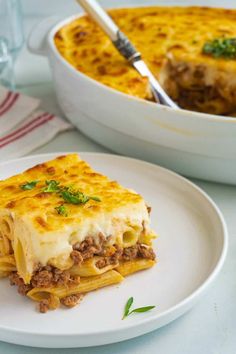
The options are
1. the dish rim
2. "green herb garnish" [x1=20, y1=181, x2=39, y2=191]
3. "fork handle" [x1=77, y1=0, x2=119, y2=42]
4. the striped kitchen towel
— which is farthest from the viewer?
"fork handle" [x1=77, y1=0, x2=119, y2=42]

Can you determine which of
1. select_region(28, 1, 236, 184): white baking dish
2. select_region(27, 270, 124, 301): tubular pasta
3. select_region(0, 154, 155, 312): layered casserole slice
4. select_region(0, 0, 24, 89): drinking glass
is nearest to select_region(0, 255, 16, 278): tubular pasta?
select_region(0, 154, 155, 312): layered casserole slice

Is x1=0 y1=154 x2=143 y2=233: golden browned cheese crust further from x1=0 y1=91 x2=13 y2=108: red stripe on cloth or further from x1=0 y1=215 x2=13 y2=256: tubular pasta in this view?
x1=0 y1=91 x2=13 y2=108: red stripe on cloth

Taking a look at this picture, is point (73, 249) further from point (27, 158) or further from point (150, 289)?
point (27, 158)

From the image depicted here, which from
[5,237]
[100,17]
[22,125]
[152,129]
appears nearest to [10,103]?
[22,125]

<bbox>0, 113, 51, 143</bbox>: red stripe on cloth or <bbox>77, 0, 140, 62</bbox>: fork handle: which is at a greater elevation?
<bbox>77, 0, 140, 62</bbox>: fork handle

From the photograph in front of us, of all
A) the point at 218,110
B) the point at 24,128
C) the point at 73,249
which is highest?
the point at 73,249

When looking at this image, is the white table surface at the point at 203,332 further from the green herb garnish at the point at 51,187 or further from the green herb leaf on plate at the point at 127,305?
the green herb garnish at the point at 51,187

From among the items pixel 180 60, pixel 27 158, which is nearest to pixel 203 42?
pixel 180 60
